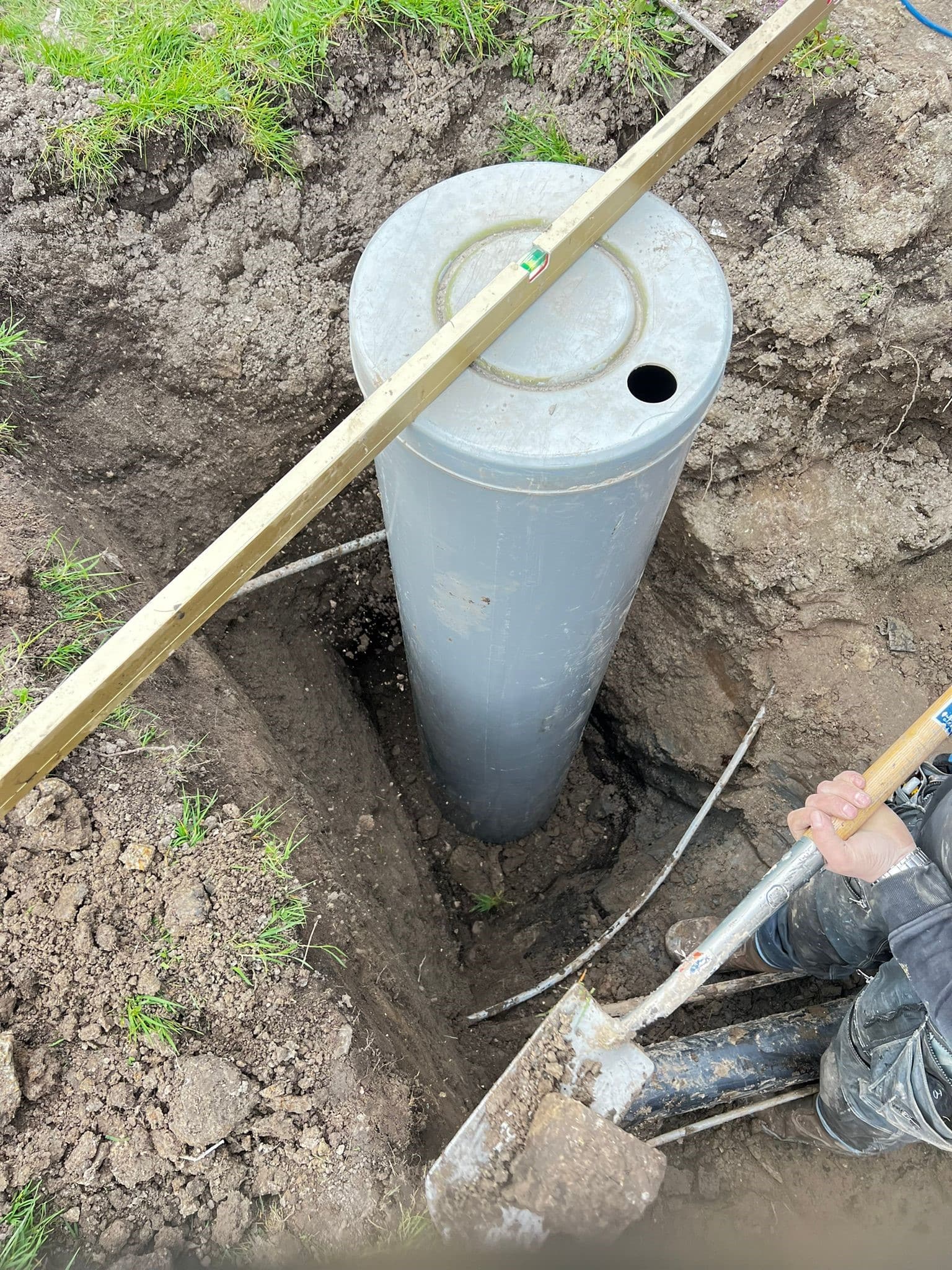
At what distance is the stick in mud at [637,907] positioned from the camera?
281cm

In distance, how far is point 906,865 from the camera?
1724mm

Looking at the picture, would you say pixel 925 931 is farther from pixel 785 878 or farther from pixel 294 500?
pixel 294 500

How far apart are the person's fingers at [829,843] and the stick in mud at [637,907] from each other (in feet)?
3.49

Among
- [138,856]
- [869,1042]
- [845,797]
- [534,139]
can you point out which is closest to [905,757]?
[845,797]

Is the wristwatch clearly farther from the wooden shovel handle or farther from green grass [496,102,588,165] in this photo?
green grass [496,102,588,165]

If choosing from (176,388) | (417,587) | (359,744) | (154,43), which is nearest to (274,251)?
(176,388)

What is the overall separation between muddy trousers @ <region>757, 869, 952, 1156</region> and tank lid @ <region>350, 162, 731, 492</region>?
4.87 ft

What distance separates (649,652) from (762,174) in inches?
66.9

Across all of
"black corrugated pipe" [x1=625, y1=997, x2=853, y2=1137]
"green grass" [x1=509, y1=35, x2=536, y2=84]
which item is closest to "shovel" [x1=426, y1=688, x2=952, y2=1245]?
"black corrugated pipe" [x1=625, y1=997, x2=853, y2=1137]

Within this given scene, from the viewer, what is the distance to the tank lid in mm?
1368

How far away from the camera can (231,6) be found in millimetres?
2715

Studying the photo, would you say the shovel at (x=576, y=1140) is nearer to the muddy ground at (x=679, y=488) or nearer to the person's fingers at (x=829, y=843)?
the person's fingers at (x=829, y=843)

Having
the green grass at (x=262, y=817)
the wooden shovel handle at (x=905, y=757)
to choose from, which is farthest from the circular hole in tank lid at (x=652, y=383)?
the green grass at (x=262, y=817)

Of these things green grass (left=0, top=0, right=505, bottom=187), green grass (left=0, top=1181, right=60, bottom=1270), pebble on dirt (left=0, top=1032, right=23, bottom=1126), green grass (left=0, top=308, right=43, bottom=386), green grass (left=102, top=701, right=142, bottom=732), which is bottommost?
green grass (left=0, top=1181, right=60, bottom=1270)
